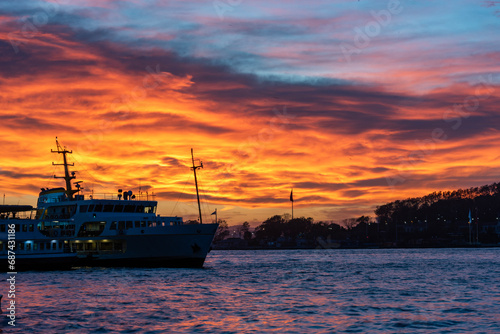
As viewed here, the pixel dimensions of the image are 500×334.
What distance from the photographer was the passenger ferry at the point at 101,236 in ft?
247

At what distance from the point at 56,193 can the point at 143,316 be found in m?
59.9

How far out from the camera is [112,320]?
131ft

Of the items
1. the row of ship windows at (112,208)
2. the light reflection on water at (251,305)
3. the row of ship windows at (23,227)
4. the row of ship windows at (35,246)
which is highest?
the row of ship windows at (112,208)

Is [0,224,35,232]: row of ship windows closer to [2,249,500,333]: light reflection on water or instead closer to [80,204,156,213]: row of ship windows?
[2,249,500,333]: light reflection on water

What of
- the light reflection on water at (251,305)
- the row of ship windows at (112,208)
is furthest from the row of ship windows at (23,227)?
the row of ship windows at (112,208)

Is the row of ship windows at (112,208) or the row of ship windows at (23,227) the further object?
the row of ship windows at (112,208)

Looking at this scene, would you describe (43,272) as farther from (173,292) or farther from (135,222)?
(173,292)

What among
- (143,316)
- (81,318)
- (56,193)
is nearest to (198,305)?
(143,316)

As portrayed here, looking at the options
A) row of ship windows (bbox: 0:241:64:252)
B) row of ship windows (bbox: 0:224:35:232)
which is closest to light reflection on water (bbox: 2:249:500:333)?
row of ship windows (bbox: 0:241:64:252)

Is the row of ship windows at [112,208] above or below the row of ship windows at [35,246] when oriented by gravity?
above

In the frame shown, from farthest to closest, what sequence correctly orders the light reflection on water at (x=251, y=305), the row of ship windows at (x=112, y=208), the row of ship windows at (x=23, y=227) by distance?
the row of ship windows at (x=112, y=208), the row of ship windows at (x=23, y=227), the light reflection on water at (x=251, y=305)

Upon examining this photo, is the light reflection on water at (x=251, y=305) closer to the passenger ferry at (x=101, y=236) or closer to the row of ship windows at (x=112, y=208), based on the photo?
the passenger ferry at (x=101, y=236)

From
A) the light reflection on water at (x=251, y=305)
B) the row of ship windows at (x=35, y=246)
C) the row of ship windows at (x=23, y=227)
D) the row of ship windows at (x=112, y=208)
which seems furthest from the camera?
the row of ship windows at (x=112, y=208)

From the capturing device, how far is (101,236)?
85688 mm
